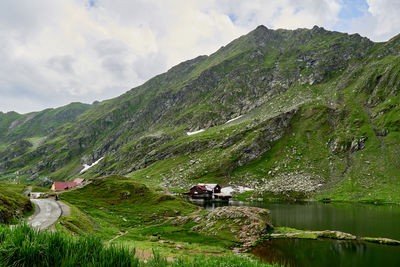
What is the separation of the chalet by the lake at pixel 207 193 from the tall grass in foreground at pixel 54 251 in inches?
4578

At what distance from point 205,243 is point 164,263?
36.9 meters

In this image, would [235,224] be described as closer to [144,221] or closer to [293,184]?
[144,221]

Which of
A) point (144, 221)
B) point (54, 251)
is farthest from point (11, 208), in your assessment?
point (54, 251)

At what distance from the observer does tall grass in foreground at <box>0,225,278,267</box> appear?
8406 mm

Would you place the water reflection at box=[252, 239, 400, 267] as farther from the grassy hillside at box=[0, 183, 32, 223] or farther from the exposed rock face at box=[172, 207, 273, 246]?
the grassy hillside at box=[0, 183, 32, 223]

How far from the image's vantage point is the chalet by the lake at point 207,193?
123m

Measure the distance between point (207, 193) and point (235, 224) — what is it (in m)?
79.5

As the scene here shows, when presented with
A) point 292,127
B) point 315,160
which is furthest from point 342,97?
point 315,160

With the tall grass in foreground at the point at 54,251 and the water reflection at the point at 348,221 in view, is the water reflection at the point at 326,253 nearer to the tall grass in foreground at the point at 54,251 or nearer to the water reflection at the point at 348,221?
the water reflection at the point at 348,221

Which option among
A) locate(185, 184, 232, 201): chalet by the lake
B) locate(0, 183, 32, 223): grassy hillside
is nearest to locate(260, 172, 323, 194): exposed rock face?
locate(185, 184, 232, 201): chalet by the lake

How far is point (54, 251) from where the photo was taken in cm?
904

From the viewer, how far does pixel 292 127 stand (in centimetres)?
17850

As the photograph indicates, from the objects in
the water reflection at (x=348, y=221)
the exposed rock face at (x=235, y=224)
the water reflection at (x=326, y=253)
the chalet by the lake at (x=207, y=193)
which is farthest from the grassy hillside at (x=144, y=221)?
the chalet by the lake at (x=207, y=193)

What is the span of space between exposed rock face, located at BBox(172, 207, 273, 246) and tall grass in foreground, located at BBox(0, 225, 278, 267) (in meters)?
39.2
